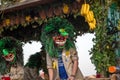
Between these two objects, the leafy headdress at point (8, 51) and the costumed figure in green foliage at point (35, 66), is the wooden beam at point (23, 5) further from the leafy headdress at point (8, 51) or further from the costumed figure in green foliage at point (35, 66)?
the costumed figure in green foliage at point (35, 66)

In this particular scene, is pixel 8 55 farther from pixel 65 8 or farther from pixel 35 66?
pixel 35 66

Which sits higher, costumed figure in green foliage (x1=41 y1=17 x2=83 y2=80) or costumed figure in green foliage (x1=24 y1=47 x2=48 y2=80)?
costumed figure in green foliage (x1=41 y1=17 x2=83 y2=80)

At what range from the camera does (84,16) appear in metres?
8.45

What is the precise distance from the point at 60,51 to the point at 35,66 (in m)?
2.89

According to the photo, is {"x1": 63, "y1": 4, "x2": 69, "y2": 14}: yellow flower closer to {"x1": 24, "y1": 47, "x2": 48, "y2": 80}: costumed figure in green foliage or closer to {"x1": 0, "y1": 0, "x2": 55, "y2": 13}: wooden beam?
{"x1": 0, "y1": 0, "x2": 55, "y2": 13}: wooden beam

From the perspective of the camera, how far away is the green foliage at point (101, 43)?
7.92 metres

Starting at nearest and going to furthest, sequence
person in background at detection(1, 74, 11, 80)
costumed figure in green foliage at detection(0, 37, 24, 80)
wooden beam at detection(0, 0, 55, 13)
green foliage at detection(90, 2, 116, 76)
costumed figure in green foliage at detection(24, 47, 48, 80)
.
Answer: green foliage at detection(90, 2, 116, 76), wooden beam at detection(0, 0, 55, 13), person in background at detection(1, 74, 11, 80), costumed figure in green foliage at detection(0, 37, 24, 80), costumed figure in green foliage at detection(24, 47, 48, 80)

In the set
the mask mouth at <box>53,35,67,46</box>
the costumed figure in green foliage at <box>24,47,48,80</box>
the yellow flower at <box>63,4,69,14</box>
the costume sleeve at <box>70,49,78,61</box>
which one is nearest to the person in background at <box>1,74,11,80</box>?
the costumed figure in green foliage at <box>24,47,48,80</box>

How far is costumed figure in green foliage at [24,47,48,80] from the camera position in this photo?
10.7 metres

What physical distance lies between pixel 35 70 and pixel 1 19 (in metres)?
1.86

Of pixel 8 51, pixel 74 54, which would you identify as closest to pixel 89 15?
pixel 74 54

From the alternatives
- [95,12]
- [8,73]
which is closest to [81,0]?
[95,12]

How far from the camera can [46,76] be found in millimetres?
11305

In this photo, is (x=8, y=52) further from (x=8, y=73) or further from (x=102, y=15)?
(x=102, y=15)
